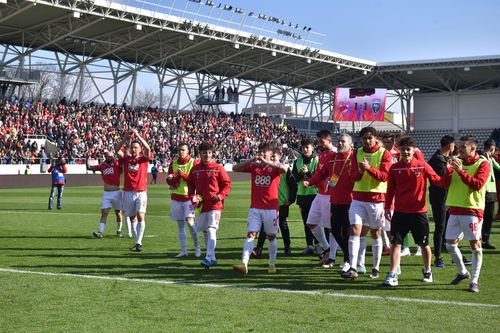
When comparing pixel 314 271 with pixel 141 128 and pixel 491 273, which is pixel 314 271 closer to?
pixel 491 273

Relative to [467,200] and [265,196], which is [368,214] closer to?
[467,200]

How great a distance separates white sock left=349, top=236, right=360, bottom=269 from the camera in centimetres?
916

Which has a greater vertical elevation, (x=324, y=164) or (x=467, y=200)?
(x=324, y=164)

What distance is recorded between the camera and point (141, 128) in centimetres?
5106

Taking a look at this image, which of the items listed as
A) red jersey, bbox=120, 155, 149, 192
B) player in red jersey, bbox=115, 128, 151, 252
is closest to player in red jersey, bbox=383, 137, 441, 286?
player in red jersey, bbox=115, 128, 151, 252

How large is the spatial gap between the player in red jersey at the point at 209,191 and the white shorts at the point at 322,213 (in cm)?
141

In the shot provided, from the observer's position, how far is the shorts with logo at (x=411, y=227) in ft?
29.5

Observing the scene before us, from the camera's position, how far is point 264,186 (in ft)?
32.7

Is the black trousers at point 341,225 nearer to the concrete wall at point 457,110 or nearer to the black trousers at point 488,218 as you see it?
the black trousers at point 488,218

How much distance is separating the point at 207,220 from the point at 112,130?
129ft

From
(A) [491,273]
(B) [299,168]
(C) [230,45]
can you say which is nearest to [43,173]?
(C) [230,45]

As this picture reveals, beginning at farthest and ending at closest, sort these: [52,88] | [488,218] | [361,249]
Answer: [52,88] < [488,218] < [361,249]

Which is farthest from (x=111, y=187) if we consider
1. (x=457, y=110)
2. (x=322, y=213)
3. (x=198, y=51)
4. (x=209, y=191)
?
(x=457, y=110)

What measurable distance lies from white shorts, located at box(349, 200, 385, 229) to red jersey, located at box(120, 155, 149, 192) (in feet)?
16.1
